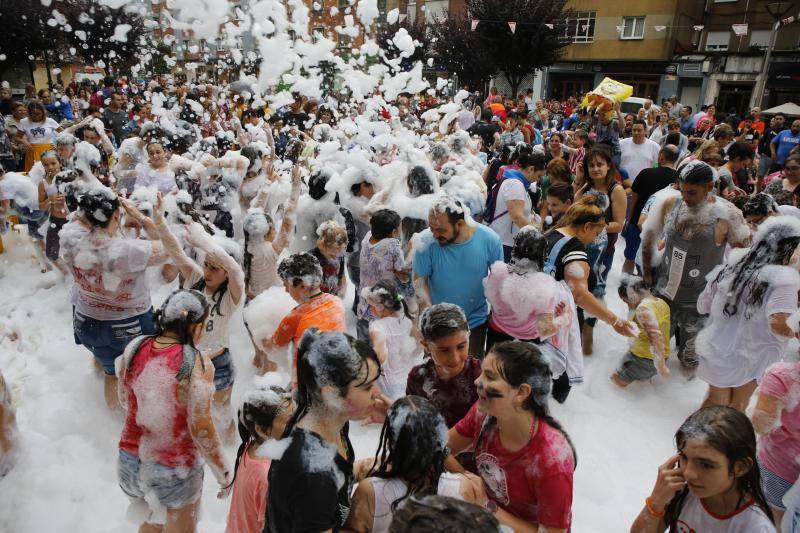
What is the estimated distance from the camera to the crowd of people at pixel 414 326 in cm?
162

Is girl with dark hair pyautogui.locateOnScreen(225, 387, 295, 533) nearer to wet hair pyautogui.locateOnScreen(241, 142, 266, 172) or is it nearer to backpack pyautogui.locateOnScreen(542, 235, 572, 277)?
backpack pyautogui.locateOnScreen(542, 235, 572, 277)

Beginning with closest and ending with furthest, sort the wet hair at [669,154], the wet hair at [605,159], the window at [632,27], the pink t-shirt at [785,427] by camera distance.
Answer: the pink t-shirt at [785,427] < the wet hair at [605,159] < the wet hair at [669,154] < the window at [632,27]

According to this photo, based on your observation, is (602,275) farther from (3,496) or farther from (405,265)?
(3,496)

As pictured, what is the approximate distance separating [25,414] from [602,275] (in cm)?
454

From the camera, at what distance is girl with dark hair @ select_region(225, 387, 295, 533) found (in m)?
1.74

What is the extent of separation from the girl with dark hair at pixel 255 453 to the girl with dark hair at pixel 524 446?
0.64m

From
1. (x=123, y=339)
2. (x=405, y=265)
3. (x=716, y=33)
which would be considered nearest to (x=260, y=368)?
(x=123, y=339)

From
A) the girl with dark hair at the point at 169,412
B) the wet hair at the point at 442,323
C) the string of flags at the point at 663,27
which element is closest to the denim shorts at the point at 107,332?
the girl with dark hair at the point at 169,412

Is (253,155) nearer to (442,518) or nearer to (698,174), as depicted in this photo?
(698,174)

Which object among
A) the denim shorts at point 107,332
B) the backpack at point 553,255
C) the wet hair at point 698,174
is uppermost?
the wet hair at point 698,174

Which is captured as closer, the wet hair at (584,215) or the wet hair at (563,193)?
the wet hair at (584,215)

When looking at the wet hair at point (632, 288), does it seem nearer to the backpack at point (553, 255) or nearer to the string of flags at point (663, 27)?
the backpack at point (553, 255)

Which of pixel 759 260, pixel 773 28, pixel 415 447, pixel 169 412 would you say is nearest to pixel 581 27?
pixel 773 28

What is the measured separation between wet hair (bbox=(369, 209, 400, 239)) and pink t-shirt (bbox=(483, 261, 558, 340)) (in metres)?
0.94
